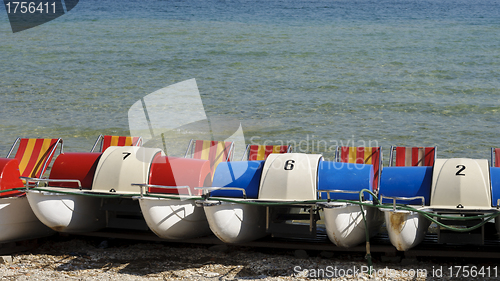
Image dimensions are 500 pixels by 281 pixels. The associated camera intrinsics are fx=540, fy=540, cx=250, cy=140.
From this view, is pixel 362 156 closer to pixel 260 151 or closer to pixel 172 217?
pixel 260 151

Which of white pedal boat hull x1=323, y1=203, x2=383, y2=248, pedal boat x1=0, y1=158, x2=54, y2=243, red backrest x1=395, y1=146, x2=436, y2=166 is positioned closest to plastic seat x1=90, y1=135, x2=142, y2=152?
pedal boat x1=0, y1=158, x2=54, y2=243

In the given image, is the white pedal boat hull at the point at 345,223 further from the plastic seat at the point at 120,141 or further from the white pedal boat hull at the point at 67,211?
the plastic seat at the point at 120,141

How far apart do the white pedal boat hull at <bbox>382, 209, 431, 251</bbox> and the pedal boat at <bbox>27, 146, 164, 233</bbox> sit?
320cm

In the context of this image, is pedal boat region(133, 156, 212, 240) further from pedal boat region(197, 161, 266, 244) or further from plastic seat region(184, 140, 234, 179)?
plastic seat region(184, 140, 234, 179)

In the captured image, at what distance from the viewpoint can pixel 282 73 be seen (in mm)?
23922

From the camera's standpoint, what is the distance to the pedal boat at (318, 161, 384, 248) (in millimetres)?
6508

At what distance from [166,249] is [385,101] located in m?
13.6

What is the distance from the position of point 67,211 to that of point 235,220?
231 cm

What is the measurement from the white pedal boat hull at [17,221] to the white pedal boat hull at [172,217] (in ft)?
6.13

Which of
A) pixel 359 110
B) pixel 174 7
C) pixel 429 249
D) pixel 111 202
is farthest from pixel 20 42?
pixel 429 249

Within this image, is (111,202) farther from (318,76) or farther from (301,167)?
(318,76)

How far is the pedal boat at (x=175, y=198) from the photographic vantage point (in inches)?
269

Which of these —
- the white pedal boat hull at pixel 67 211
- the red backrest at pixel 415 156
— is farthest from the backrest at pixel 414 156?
the white pedal boat hull at pixel 67 211

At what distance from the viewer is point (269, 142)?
49.9ft
